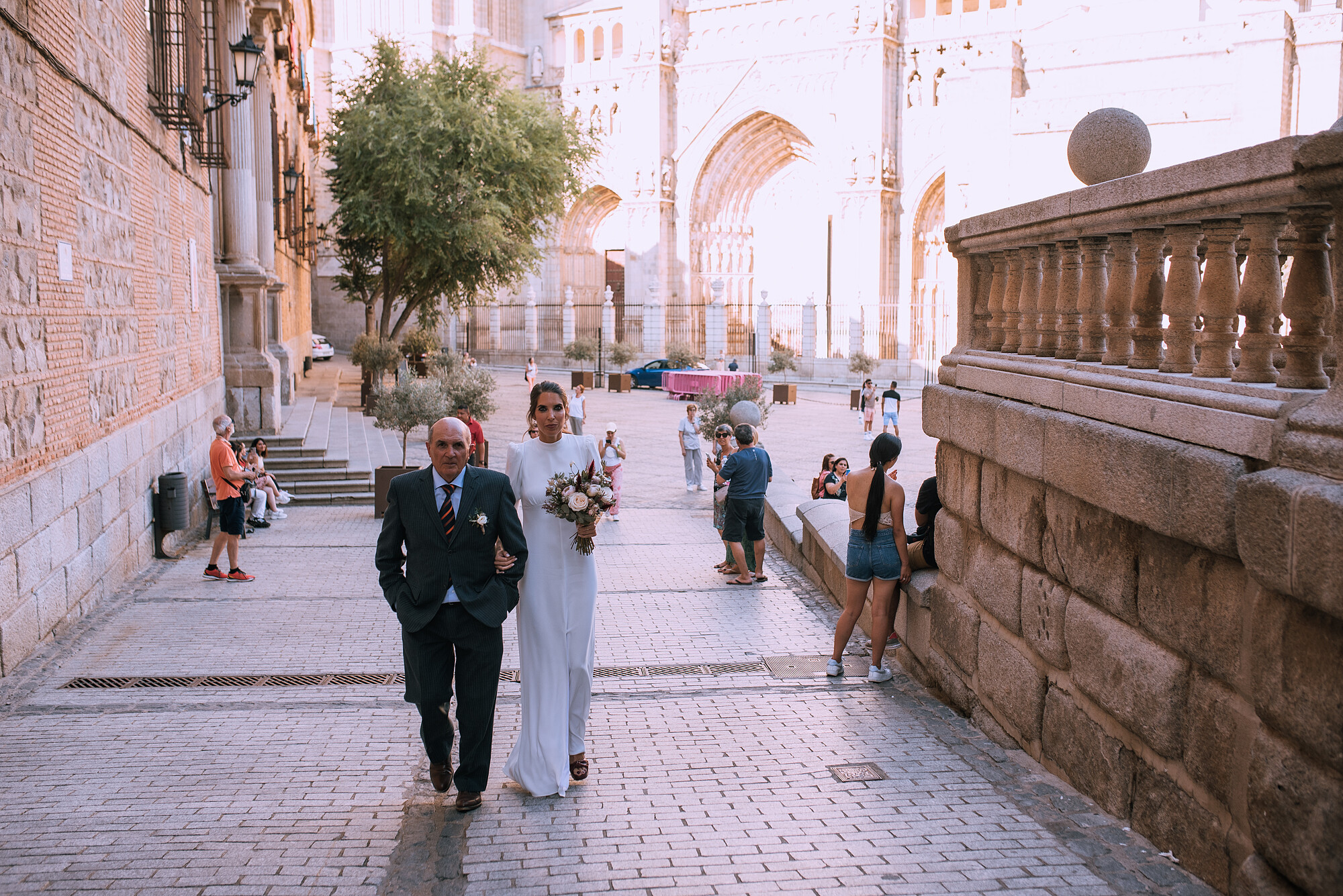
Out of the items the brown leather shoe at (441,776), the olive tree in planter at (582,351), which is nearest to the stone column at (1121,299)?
the brown leather shoe at (441,776)

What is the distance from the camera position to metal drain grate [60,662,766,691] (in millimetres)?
6480

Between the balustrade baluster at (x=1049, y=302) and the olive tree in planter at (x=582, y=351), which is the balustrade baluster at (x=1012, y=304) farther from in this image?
the olive tree in planter at (x=582, y=351)

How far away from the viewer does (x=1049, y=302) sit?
5328mm

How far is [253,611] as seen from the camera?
27.9ft

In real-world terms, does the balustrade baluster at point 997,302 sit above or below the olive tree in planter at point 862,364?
above

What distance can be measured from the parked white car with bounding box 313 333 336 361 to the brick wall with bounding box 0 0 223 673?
3209 centimetres

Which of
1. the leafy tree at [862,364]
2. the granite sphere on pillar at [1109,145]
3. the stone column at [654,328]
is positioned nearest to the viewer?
the granite sphere on pillar at [1109,145]

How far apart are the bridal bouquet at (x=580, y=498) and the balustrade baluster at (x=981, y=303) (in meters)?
2.77

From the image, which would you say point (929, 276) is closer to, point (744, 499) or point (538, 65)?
point (538, 65)

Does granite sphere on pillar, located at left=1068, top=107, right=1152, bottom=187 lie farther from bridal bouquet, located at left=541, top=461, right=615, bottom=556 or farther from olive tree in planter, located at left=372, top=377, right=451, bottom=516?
olive tree in planter, located at left=372, top=377, right=451, bottom=516

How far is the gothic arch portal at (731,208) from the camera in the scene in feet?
149

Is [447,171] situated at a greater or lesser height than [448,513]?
greater

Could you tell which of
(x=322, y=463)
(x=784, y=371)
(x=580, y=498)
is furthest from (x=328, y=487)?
(x=784, y=371)

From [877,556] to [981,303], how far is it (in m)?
1.62
